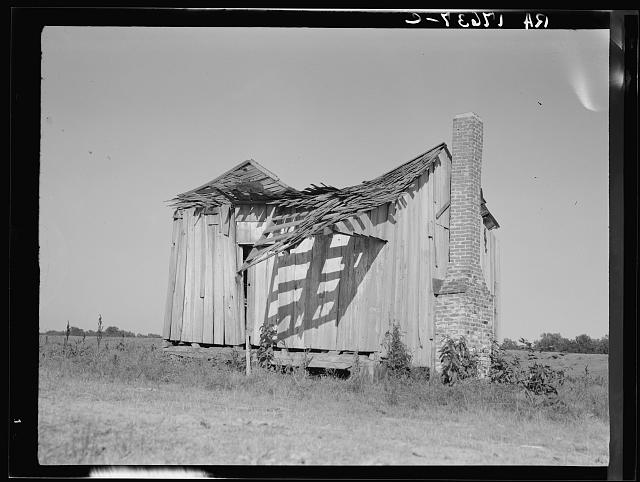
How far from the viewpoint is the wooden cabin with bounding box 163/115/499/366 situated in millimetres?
15688

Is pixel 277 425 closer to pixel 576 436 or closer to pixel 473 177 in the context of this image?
pixel 576 436

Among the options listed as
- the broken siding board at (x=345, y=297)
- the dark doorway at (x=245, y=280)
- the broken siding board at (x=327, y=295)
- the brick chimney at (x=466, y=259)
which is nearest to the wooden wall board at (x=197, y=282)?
the dark doorway at (x=245, y=280)

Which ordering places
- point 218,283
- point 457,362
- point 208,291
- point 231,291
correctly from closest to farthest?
point 457,362
point 231,291
point 218,283
point 208,291

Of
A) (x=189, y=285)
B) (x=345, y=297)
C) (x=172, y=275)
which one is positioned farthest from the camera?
(x=172, y=275)

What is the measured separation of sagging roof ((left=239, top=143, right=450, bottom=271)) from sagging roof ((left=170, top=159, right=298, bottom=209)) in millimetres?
380

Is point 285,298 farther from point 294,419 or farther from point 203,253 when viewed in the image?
point 294,419

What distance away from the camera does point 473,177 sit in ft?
53.9

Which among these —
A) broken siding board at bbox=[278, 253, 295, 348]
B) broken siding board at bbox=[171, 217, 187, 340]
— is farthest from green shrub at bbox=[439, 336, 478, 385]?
broken siding board at bbox=[171, 217, 187, 340]

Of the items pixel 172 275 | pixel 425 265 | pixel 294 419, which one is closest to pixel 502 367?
pixel 425 265

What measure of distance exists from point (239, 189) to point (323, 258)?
267 centimetres

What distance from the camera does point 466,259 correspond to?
1619 cm

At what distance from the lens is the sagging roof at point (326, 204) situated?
49.2 ft
